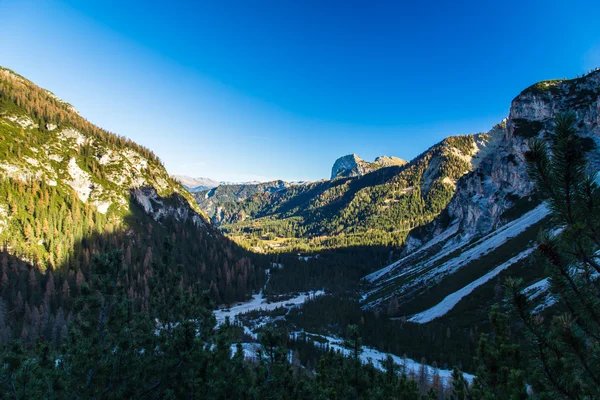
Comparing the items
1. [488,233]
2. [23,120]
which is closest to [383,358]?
[488,233]

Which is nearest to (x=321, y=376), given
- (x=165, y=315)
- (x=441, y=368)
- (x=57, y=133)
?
(x=165, y=315)

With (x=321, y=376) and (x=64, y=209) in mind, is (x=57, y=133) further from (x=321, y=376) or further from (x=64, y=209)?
(x=321, y=376)

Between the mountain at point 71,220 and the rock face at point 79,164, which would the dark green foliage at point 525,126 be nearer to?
the mountain at point 71,220

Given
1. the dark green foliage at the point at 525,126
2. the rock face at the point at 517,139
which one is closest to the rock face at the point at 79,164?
the rock face at the point at 517,139

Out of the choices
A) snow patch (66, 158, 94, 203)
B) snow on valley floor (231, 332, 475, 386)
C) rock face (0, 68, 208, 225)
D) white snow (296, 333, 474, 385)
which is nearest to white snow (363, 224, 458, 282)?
snow on valley floor (231, 332, 475, 386)

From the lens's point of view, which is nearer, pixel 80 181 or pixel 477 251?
pixel 477 251

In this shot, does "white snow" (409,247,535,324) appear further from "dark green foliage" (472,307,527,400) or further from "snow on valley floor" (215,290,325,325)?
"dark green foliage" (472,307,527,400)

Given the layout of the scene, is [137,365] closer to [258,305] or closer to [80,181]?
[258,305]
